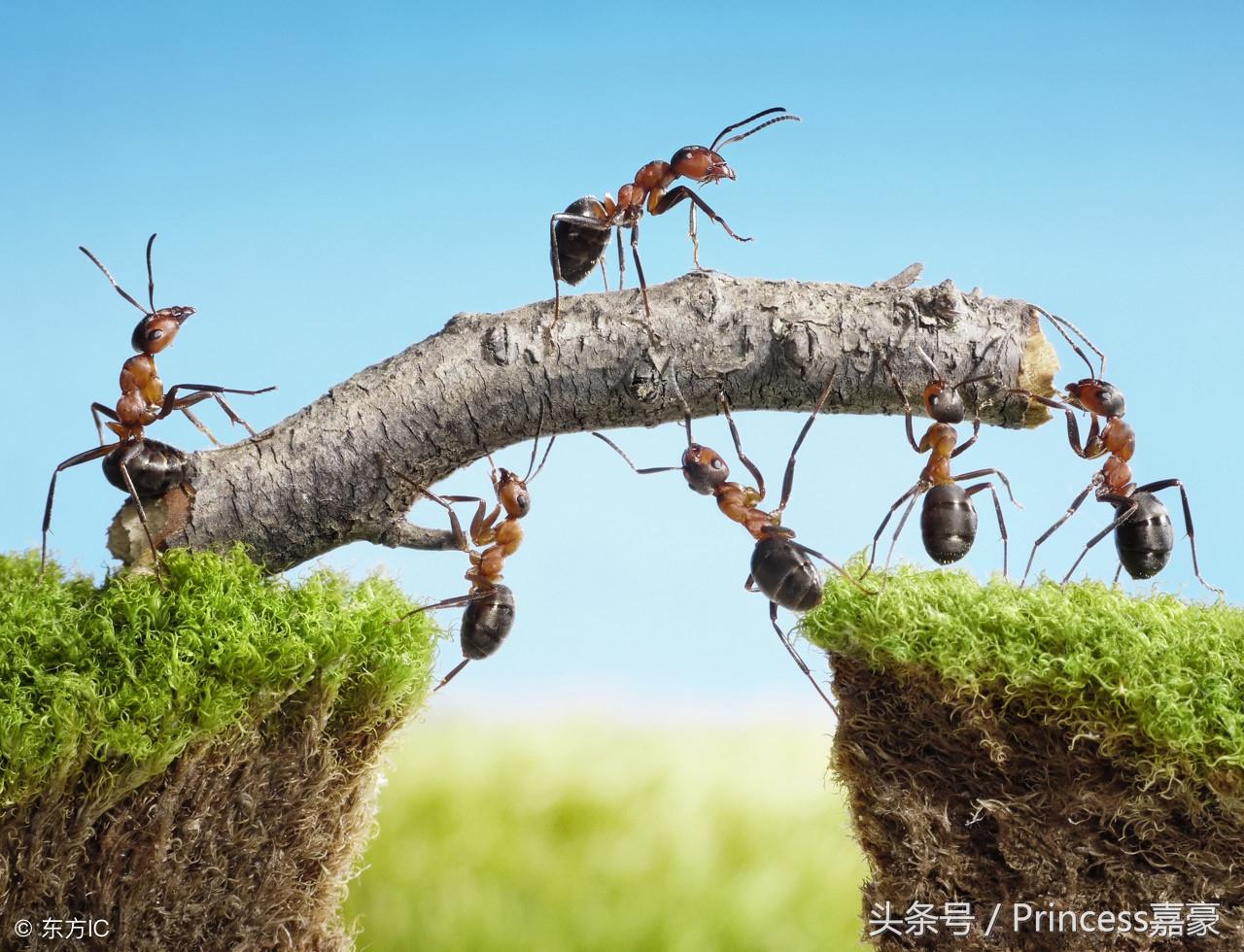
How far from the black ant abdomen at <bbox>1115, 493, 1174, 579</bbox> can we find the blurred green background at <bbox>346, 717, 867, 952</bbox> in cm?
112

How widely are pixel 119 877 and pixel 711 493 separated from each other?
1629 mm

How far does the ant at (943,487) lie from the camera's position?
8.70ft

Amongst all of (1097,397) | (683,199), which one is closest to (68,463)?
(683,199)

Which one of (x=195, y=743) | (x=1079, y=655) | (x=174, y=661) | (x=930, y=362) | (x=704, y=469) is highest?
(x=930, y=362)

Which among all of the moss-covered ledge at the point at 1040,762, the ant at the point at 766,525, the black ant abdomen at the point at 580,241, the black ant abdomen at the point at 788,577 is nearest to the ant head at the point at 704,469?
the ant at the point at 766,525

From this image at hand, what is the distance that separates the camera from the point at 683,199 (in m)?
2.83

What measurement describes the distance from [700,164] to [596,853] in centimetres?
205

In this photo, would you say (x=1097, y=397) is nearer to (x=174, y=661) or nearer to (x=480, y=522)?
(x=480, y=522)

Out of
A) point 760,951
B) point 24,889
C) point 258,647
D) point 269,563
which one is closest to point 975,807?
point 760,951

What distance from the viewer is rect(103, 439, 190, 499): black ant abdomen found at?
8.77 ft

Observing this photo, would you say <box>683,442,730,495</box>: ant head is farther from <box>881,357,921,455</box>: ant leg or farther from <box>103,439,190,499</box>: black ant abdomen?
<box>103,439,190,499</box>: black ant abdomen

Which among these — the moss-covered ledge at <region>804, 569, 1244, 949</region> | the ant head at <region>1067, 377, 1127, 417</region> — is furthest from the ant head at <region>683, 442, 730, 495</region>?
the ant head at <region>1067, 377, 1127, 417</region>

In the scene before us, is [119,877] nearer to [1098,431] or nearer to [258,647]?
[258,647]

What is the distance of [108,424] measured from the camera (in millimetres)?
2713
